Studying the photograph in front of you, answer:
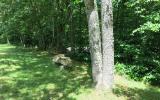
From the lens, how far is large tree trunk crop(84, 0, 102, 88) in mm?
12531

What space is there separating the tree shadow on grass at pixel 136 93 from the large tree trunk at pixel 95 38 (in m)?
0.93

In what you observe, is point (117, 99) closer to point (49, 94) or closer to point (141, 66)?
point (49, 94)

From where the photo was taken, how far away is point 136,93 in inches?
527

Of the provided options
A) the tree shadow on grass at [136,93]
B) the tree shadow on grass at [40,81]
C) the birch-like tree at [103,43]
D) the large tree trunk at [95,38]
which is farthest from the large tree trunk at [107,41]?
the tree shadow on grass at [40,81]

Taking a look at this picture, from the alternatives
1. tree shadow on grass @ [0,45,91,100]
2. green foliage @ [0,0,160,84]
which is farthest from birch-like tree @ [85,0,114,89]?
green foliage @ [0,0,160,84]

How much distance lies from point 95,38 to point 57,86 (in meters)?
2.56

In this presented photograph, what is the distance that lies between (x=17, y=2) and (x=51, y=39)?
15.2ft

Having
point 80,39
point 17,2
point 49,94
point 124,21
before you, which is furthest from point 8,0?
point 49,94

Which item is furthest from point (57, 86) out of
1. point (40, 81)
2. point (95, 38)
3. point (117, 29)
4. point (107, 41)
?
point (117, 29)

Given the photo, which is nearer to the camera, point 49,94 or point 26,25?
point 49,94

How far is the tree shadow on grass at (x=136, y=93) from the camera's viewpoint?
42.0 ft

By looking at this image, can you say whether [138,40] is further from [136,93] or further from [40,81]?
[40,81]

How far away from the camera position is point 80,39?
2020cm

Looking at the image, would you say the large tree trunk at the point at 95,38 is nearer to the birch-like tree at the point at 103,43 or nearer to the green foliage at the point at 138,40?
the birch-like tree at the point at 103,43
